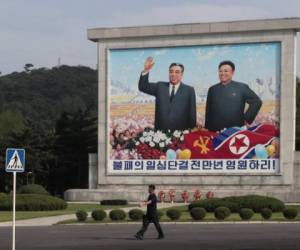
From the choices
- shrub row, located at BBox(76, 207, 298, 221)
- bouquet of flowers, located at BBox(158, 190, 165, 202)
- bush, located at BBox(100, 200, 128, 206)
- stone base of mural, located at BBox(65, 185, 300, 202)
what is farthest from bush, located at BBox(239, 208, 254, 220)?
bouquet of flowers, located at BBox(158, 190, 165, 202)

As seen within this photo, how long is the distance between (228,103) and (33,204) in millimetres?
17329

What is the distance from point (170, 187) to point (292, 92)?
11116 mm

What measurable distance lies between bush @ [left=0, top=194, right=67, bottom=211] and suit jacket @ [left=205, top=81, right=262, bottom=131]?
14232 millimetres

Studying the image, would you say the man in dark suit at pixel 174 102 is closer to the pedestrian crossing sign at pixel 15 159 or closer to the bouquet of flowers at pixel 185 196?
the bouquet of flowers at pixel 185 196

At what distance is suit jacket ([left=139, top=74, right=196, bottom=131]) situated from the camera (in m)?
56.3

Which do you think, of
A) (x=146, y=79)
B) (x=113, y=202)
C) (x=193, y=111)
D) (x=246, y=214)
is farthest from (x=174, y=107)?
(x=246, y=214)

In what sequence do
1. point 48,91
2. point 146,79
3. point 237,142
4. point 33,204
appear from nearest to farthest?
1. point 33,204
2. point 237,142
3. point 146,79
4. point 48,91

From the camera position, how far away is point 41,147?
251 ft

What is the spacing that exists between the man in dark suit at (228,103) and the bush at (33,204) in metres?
14.3

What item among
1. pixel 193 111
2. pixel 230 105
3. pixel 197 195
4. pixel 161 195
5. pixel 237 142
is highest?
pixel 230 105

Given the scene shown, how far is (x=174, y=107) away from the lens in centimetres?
5672

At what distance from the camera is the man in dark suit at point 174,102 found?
A: 185ft

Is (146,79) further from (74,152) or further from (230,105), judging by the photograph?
(74,152)

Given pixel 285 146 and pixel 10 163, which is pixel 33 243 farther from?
pixel 285 146
